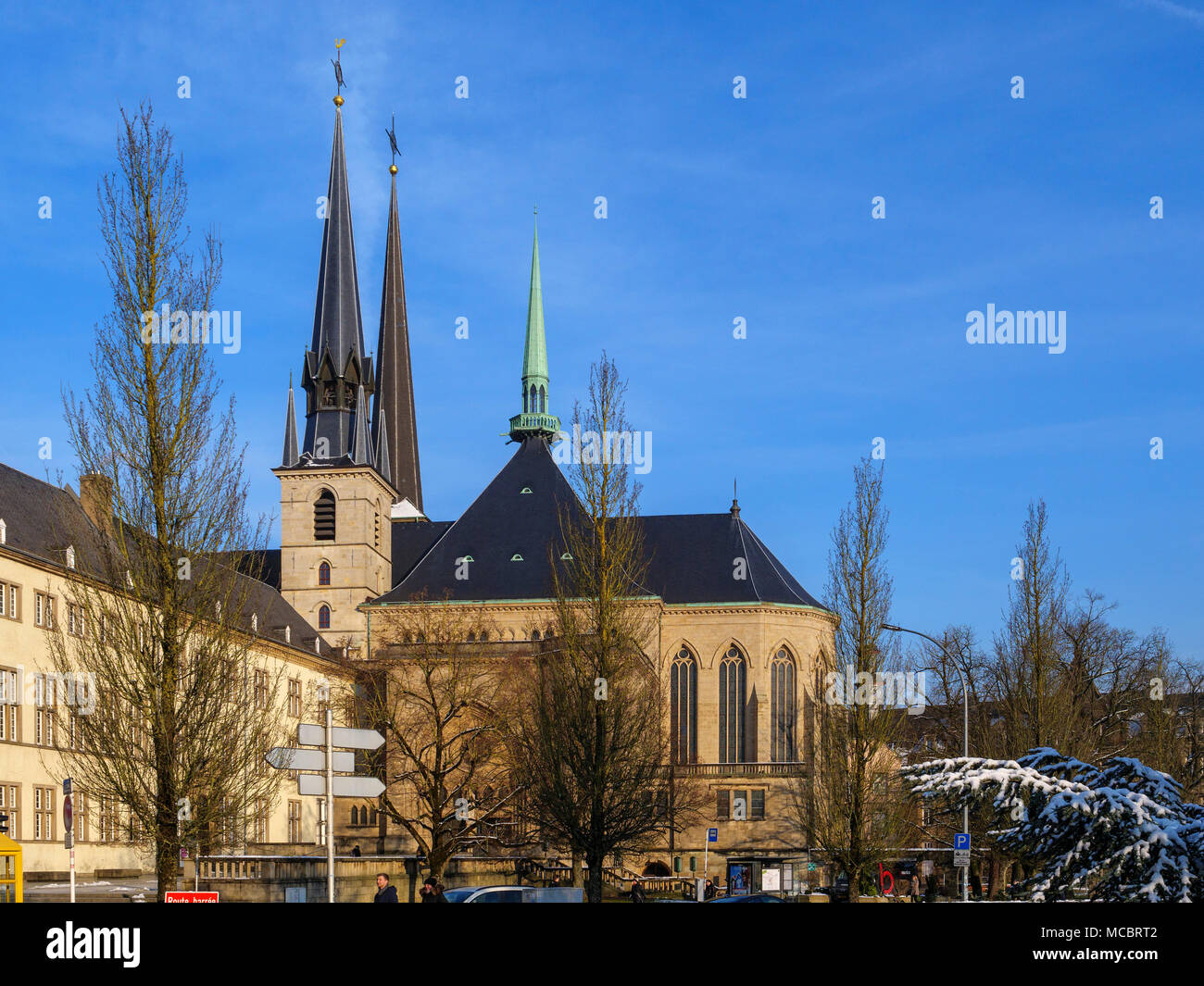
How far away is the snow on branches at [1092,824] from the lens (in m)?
10.6

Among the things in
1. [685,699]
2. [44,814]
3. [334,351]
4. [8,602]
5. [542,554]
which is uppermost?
[334,351]

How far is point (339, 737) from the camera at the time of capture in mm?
17422

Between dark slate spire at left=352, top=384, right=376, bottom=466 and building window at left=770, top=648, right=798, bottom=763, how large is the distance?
2557 centimetres

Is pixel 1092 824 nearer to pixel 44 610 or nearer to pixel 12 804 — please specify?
pixel 12 804

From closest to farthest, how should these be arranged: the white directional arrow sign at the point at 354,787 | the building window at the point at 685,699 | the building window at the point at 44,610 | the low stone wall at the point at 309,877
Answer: the white directional arrow sign at the point at 354,787 → the low stone wall at the point at 309,877 → the building window at the point at 44,610 → the building window at the point at 685,699

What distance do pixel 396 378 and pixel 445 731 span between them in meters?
49.5

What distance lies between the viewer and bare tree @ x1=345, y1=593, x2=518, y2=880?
154 feet

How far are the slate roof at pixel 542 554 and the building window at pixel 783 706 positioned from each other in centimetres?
340

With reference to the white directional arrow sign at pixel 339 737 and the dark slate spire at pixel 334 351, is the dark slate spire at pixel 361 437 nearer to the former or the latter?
the dark slate spire at pixel 334 351

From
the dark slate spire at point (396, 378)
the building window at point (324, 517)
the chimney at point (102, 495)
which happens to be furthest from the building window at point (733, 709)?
the chimney at point (102, 495)

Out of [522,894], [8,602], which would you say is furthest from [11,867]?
[8,602]

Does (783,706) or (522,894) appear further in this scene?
(783,706)
